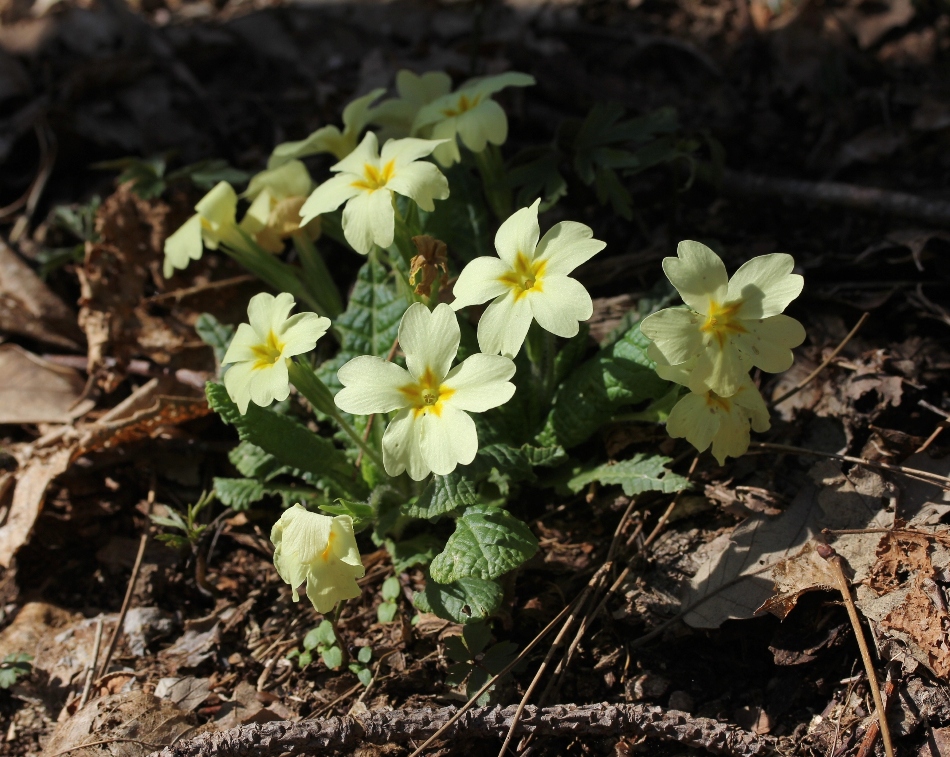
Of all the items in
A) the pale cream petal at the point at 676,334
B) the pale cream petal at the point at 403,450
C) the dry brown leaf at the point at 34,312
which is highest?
the pale cream petal at the point at 676,334

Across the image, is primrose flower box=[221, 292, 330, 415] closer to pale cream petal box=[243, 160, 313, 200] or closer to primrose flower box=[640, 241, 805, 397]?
pale cream petal box=[243, 160, 313, 200]

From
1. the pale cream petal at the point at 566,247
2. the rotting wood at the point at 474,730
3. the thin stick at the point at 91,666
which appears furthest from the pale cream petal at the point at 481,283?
the thin stick at the point at 91,666

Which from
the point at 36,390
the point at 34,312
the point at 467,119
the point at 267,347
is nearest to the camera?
the point at 267,347

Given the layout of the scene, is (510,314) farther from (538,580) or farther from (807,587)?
(807,587)

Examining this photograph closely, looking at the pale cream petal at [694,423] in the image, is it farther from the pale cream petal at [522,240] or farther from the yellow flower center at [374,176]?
the yellow flower center at [374,176]

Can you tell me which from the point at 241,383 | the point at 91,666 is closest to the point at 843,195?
the point at 241,383

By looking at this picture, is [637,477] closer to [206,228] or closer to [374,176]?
[374,176]

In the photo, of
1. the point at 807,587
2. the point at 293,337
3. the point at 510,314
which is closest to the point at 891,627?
the point at 807,587
